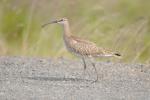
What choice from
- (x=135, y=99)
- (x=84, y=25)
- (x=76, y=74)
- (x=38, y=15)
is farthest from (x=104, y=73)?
(x=38, y=15)

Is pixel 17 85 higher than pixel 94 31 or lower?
lower

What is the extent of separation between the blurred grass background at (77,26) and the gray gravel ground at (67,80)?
142cm

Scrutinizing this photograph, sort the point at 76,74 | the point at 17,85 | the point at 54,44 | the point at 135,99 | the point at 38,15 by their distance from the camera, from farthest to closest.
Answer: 1. the point at 38,15
2. the point at 54,44
3. the point at 76,74
4. the point at 17,85
5. the point at 135,99

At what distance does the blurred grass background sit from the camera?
15047 millimetres

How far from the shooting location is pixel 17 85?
1105 centimetres

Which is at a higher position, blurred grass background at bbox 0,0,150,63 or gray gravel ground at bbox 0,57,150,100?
blurred grass background at bbox 0,0,150,63

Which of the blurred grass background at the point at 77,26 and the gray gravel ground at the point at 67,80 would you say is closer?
the gray gravel ground at the point at 67,80

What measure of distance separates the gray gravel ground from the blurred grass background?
1.42 meters

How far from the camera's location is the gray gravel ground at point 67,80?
1032cm

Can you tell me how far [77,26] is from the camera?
16094mm

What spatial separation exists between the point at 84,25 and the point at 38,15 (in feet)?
4.43

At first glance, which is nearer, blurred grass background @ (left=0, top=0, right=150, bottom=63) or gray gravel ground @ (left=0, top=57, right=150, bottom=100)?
gray gravel ground @ (left=0, top=57, right=150, bottom=100)

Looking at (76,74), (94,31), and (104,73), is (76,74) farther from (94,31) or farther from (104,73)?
(94,31)

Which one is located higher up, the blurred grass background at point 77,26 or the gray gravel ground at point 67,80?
the blurred grass background at point 77,26
